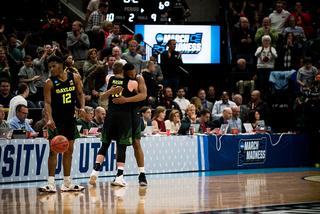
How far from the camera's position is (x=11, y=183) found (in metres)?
9.50

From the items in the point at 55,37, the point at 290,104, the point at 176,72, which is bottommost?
the point at 290,104

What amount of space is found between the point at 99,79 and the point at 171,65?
3.20 meters

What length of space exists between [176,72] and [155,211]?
34.1 feet

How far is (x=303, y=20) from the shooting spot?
1839 centimetres

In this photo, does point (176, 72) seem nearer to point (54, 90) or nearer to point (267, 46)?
point (267, 46)

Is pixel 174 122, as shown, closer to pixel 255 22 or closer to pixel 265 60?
pixel 265 60

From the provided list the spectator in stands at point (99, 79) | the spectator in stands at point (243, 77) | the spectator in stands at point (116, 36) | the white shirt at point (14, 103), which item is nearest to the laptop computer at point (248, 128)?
the spectator in stands at point (243, 77)

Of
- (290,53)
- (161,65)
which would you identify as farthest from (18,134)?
(290,53)

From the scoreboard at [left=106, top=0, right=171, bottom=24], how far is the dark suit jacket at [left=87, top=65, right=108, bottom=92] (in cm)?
690

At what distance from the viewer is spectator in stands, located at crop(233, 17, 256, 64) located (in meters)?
17.5

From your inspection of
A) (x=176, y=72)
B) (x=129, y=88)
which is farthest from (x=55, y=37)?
(x=129, y=88)

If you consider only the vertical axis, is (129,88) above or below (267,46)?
below

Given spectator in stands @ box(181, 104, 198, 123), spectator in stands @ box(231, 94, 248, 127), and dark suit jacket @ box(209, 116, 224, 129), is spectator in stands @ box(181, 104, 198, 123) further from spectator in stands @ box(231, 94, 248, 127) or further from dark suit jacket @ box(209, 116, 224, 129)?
spectator in stands @ box(231, 94, 248, 127)

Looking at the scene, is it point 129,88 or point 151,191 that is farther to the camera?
point 129,88
